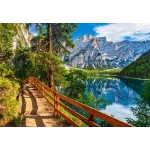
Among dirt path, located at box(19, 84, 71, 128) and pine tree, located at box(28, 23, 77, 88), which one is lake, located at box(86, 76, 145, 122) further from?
dirt path, located at box(19, 84, 71, 128)

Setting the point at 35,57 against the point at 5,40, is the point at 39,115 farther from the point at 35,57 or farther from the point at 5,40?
the point at 5,40

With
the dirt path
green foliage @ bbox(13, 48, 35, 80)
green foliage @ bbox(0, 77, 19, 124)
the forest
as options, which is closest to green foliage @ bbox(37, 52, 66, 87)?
the forest

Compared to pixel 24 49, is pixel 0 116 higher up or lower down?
lower down

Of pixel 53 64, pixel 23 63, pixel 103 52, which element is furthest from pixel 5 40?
pixel 103 52

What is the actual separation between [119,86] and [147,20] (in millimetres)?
2907

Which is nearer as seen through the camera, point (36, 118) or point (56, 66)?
point (36, 118)

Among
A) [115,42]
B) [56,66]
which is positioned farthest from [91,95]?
[115,42]

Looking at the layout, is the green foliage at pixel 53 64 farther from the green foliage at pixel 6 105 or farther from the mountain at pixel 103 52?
the green foliage at pixel 6 105

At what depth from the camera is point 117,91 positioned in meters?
6.51

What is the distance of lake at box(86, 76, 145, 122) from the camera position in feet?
18.0

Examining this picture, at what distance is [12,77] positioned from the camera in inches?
173

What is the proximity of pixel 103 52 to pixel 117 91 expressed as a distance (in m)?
1.87
